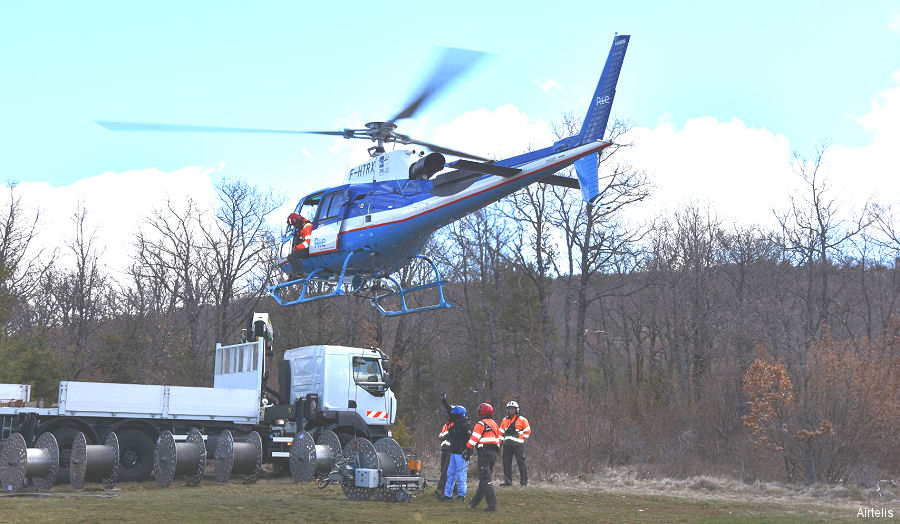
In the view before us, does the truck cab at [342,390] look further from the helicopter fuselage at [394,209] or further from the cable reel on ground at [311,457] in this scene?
the helicopter fuselage at [394,209]

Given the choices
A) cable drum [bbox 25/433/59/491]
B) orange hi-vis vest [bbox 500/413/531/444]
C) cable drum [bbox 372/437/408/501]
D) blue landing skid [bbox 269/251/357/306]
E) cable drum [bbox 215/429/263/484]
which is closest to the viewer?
cable drum [bbox 372/437/408/501]

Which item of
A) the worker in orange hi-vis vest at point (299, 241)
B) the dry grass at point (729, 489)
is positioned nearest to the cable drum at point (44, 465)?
the worker in orange hi-vis vest at point (299, 241)

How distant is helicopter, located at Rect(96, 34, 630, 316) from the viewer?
18.2m

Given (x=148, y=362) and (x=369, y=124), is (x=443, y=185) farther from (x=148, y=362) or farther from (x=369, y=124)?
(x=148, y=362)

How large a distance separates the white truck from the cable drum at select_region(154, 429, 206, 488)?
1.11 meters

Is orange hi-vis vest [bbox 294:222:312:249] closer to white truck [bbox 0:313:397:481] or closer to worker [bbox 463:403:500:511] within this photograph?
white truck [bbox 0:313:397:481]

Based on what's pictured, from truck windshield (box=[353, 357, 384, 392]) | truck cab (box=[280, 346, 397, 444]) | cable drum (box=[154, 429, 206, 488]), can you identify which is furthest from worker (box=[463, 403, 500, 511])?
truck windshield (box=[353, 357, 384, 392])

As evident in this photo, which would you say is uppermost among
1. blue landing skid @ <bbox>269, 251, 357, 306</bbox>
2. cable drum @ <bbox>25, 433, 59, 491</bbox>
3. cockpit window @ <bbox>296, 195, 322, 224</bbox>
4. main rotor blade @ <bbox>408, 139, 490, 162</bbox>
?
main rotor blade @ <bbox>408, 139, 490, 162</bbox>

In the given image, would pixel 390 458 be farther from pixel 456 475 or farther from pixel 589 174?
pixel 589 174

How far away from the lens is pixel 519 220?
4088 cm

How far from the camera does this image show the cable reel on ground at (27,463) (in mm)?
16234

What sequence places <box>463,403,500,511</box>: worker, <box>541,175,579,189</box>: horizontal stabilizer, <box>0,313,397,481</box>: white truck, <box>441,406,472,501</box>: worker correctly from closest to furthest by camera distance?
1. <box>463,403,500,511</box>: worker
2. <box>441,406,472,501</box>: worker
3. <box>0,313,397,481</box>: white truck
4. <box>541,175,579,189</box>: horizontal stabilizer

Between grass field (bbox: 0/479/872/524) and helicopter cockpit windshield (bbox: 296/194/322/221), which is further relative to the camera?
helicopter cockpit windshield (bbox: 296/194/322/221)

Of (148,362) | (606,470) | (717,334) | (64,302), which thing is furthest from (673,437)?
(64,302)
